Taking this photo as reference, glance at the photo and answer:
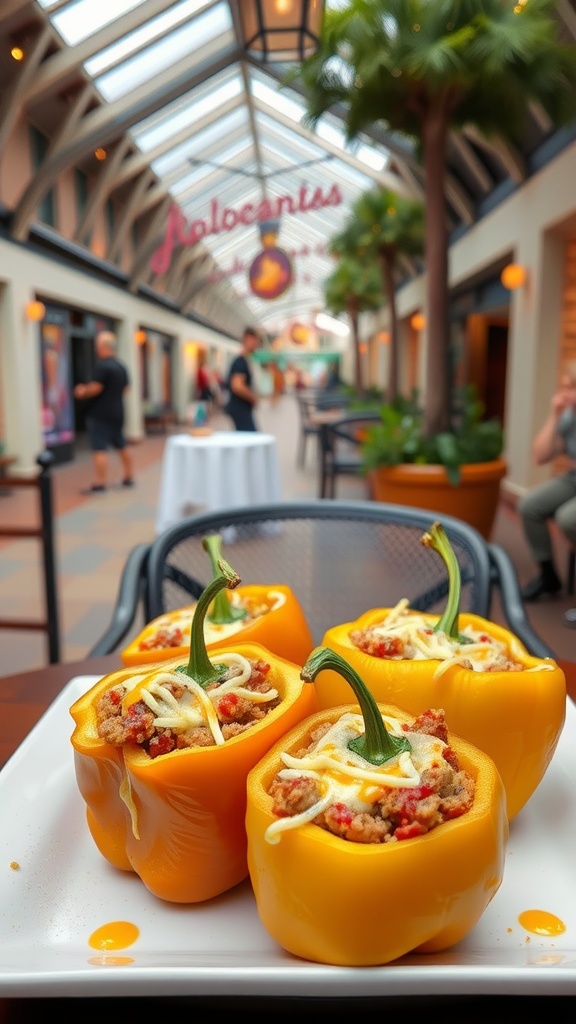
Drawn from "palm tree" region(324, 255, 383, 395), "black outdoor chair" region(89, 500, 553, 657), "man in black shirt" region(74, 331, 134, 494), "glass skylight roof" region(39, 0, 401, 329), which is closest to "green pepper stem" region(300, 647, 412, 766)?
"black outdoor chair" region(89, 500, 553, 657)

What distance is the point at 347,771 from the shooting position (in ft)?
1.70

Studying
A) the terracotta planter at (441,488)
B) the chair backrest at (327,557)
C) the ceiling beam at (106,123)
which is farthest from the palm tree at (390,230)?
the chair backrest at (327,557)

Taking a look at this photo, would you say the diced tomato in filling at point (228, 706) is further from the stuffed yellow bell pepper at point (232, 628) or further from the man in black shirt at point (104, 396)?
the man in black shirt at point (104, 396)

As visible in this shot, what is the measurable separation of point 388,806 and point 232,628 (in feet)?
1.16

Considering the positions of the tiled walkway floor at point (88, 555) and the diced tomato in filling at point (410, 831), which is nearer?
the diced tomato in filling at point (410, 831)

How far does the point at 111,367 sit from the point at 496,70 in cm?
479

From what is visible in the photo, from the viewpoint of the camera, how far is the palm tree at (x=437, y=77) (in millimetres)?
4098

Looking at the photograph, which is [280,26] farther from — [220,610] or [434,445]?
[220,610]

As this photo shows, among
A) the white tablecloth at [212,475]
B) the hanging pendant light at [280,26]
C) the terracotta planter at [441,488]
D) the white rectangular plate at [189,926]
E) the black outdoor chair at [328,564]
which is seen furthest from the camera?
the white tablecloth at [212,475]

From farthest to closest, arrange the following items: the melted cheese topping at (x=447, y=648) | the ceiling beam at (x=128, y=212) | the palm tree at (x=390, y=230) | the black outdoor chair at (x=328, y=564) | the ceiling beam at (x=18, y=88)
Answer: the ceiling beam at (x=128, y=212) → the palm tree at (x=390, y=230) → the ceiling beam at (x=18, y=88) → the black outdoor chair at (x=328, y=564) → the melted cheese topping at (x=447, y=648)

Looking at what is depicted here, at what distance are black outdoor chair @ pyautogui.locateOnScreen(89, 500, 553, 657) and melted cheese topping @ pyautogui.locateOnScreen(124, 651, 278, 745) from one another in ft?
Answer: 2.01

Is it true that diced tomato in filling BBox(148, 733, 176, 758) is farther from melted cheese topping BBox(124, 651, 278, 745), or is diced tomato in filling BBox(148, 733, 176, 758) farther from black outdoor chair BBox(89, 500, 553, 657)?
black outdoor chair BBox(89, 500, 553, 657)

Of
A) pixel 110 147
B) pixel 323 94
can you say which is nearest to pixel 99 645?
pixel 323 94

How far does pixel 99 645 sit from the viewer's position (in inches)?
→ 47.9
